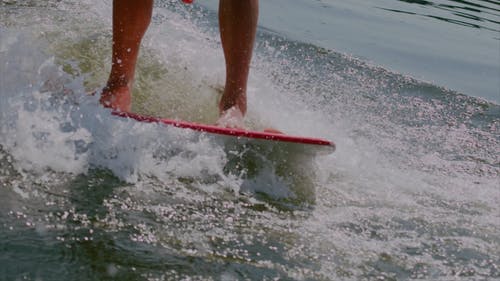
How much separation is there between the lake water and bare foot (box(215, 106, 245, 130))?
0.25 metres

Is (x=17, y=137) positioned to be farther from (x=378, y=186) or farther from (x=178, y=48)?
(x=178, y=48)

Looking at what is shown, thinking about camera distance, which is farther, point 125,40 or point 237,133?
point 125,40

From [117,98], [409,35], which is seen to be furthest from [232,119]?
[409,35]

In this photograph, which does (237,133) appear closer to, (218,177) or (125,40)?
(218,177)

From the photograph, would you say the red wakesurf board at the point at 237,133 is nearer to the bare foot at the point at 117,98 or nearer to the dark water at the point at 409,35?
the bare foot at the point at 117,98

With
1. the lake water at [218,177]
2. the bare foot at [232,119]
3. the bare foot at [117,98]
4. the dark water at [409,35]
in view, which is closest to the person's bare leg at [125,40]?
the bare foot at [117,98]

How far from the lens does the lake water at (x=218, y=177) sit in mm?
1948

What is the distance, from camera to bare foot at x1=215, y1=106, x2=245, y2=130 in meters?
2.85

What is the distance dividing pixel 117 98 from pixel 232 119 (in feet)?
1.45

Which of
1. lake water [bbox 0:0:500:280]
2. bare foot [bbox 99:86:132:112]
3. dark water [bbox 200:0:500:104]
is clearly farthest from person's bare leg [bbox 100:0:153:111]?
dark water [bbox 200:0:500:104]

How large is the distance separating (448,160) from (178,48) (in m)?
1.57

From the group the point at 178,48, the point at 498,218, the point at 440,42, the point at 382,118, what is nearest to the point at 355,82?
the point at 382,118

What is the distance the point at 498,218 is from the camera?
2.61 metres

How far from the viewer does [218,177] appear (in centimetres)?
254
